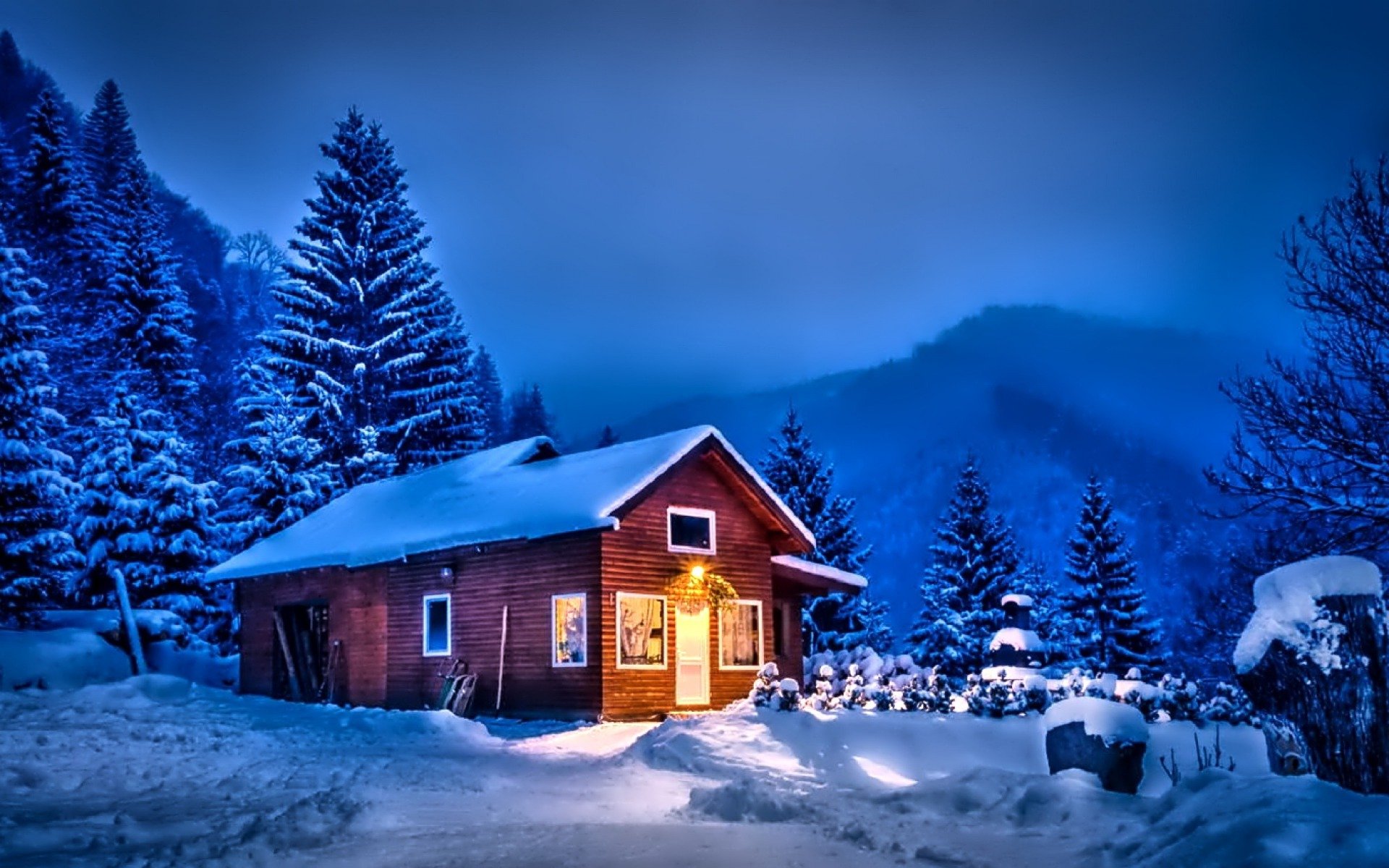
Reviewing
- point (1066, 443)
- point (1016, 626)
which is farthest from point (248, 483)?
point (1066, 443)

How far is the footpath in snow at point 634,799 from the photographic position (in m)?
6.13

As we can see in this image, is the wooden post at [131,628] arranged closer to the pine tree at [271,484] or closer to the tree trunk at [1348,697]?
the pine tree at [271,484]

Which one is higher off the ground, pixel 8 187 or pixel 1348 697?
pixel 8 187

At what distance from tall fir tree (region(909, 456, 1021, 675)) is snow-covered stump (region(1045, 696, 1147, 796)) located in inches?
1094

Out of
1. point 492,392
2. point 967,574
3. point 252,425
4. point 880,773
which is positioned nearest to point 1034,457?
point 492,392

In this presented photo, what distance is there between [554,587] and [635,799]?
34.2ft

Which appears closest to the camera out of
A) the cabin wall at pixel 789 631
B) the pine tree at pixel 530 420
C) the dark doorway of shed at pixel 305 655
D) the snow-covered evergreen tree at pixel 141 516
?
the dark doorway of shed at pixel 305 655

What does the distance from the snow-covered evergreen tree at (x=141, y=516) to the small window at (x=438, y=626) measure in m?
11.9

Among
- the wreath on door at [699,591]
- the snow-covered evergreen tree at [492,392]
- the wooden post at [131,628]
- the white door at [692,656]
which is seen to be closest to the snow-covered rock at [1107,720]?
the wreath on door at [699,591]

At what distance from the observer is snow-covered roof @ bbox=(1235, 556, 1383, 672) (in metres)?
5.62

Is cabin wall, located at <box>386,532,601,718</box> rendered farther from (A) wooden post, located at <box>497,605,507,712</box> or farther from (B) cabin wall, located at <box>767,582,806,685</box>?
(B) cabin wall, located at <box>767,582,806,685</box>

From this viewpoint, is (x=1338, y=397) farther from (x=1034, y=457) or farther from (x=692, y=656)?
(x=1034, y=457)

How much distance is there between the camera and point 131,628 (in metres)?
25.6

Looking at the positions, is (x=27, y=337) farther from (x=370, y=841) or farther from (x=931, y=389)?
(x=931, y=389)
